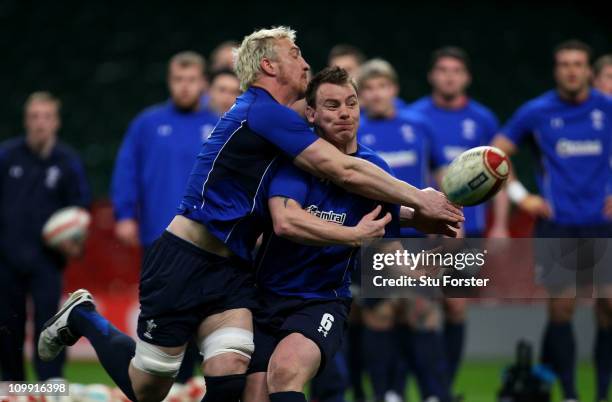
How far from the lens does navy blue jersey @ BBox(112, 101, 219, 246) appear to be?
8.55m

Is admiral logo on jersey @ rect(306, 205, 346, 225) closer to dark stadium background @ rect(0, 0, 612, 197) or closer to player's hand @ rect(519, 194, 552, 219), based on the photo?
player's hand @ rect(519, 194, 552, 219)

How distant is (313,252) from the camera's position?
5.50 metres

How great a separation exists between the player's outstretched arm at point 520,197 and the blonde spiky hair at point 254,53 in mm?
3731

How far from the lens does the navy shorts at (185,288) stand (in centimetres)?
541

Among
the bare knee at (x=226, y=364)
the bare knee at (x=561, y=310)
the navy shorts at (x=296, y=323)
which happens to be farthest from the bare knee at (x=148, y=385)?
the bare knee at (x=561, y=310)

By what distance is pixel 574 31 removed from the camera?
1588 centimetres

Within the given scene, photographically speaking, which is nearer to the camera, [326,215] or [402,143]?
[326,215]

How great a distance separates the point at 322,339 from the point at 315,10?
35.3 feet

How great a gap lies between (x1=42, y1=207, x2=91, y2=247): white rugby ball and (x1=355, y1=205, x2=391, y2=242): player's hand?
153 inches

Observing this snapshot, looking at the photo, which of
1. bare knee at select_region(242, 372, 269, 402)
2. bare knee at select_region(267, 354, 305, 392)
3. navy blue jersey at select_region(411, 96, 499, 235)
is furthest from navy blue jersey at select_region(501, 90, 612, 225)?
bare knee at select_region(267, 354, 305, 392)

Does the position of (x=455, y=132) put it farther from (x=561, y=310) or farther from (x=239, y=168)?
(x=239, y=168)

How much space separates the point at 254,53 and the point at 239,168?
0.56 meters

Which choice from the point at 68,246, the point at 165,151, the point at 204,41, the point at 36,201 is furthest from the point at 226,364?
the point at 204,41

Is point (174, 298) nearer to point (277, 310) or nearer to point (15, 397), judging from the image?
point (277, 310)
